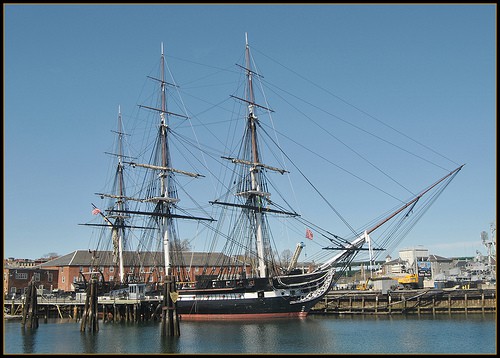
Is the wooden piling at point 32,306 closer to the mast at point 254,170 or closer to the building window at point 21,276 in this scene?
the mast at point 254,170

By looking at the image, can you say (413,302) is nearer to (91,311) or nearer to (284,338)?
(284,338)

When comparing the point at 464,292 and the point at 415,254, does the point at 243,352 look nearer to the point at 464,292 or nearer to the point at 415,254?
the point at 464,292

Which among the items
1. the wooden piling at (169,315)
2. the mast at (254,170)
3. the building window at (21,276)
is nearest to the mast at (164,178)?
the mast at (254,170)

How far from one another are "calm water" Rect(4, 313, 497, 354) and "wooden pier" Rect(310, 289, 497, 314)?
266cm

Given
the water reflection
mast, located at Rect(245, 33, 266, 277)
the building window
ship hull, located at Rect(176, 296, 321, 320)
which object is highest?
mast, located at Rect(245, 33, 266, 277)

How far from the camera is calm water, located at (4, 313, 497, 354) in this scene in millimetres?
30359

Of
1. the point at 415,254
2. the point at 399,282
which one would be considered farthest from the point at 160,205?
the point at 415,254

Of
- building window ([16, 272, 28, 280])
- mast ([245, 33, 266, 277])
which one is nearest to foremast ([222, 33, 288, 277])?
mast ([245, 33, 266, 277])

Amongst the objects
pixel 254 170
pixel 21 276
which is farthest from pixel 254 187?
pixel 21 276

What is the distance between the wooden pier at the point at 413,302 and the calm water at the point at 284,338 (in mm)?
2660

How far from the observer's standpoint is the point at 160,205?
2394 inches

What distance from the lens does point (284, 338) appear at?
34.3 metres

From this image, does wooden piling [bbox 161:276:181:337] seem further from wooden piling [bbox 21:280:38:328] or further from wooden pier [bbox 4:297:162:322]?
wooden piling [bbox 21:280:38:328]

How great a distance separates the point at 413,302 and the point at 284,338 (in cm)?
2305
